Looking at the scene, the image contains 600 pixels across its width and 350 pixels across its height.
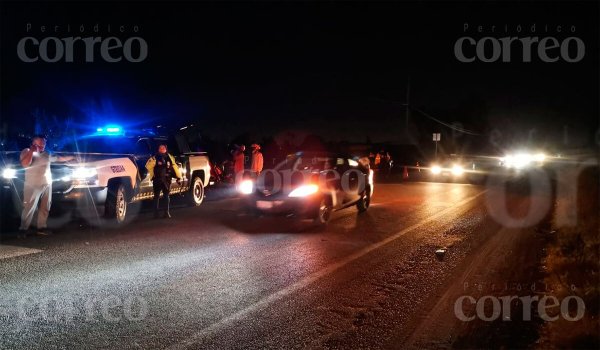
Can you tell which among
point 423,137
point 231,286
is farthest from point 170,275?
point 423,137

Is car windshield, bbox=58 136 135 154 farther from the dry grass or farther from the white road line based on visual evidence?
the dry grass

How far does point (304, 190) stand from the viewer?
12445mm

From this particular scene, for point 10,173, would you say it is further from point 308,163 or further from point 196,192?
point 308,163

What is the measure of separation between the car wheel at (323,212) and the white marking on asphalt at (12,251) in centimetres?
564

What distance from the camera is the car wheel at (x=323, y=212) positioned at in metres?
12.5

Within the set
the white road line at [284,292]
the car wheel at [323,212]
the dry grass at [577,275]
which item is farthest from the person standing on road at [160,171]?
the dry grass at [577,275]

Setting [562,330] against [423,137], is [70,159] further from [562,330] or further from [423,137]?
[423,137]

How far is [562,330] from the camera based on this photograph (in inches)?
215

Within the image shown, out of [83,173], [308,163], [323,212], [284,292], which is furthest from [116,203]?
[284,292]

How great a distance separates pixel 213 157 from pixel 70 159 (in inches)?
774

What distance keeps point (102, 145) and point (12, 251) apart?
14.3ft

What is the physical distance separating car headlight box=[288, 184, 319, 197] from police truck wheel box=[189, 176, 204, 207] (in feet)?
15.6

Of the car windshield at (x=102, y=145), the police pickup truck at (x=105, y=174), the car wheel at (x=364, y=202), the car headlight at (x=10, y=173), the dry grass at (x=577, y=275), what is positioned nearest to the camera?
the dry grass at (x=577, y=275)

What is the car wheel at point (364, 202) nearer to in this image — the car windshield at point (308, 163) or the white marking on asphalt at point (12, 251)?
the car windshield at point (308, 163)
